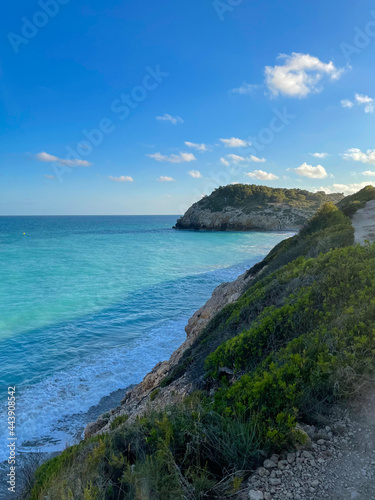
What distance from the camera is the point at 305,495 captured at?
101 inches

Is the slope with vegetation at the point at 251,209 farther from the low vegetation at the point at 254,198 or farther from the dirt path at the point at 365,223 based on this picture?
the dirt path at the point at 365,223

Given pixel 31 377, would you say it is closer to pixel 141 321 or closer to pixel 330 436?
pixel 141 321

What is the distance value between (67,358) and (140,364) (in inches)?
123

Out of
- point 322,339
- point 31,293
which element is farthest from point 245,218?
point 322,339

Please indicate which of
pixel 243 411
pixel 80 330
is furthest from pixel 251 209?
pixel 243 411

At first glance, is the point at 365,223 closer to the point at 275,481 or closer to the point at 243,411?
the point at 243,411

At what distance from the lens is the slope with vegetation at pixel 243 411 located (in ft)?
9.61

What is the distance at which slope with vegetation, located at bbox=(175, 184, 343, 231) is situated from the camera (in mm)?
89062

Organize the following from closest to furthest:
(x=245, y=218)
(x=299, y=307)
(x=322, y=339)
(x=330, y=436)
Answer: (x=330, y=436)
(x=322, y=339)
(x=299, y=307)
(x=245, y=218)

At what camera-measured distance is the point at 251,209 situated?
95.6 m

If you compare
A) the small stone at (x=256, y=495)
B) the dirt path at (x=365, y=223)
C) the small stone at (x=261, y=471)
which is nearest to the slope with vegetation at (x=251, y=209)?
the dirt path at (x=365, y=223)

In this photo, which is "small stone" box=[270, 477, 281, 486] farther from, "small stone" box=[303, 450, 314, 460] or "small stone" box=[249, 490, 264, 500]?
"small stone" box=[303, 450, 314, 460]

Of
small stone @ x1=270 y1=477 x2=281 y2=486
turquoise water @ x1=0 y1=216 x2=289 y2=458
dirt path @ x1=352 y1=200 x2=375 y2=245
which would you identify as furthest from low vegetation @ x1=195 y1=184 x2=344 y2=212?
small stone @ x1=270 y1=477 x2=281 y2=486

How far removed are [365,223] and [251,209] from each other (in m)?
83.3
